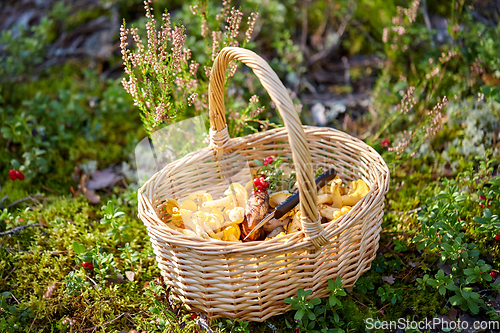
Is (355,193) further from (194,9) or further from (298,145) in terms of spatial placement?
(194,9)

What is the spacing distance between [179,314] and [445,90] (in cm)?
279

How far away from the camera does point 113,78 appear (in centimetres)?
429

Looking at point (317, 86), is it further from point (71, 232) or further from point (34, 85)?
point (34, 85)

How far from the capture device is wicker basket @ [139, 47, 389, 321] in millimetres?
1614

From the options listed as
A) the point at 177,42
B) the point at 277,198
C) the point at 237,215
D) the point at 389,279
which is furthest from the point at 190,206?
the point at 389,279

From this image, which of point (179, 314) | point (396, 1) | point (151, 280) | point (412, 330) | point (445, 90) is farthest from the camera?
point (396, 1)

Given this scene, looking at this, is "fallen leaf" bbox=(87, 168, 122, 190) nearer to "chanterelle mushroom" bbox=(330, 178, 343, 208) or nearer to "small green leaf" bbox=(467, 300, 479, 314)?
"chanterelle mushroom" bbox=(330, 178, 343, 208)

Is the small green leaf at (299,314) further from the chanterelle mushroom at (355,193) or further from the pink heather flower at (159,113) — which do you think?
the pink heather flower at (159,113)

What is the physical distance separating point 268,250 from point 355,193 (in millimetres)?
761

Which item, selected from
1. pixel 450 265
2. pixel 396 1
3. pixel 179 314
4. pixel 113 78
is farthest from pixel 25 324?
pixel 396 1

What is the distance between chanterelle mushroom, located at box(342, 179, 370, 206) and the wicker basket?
6 centimetres

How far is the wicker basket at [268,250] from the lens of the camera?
5.30ft

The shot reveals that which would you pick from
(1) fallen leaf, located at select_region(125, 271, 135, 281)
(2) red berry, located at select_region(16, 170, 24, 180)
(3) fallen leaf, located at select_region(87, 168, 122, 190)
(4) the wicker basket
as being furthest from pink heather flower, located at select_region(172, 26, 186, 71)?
(2) red berry, located at select_region(16, 170, 24, 180)

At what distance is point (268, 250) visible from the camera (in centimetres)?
164
